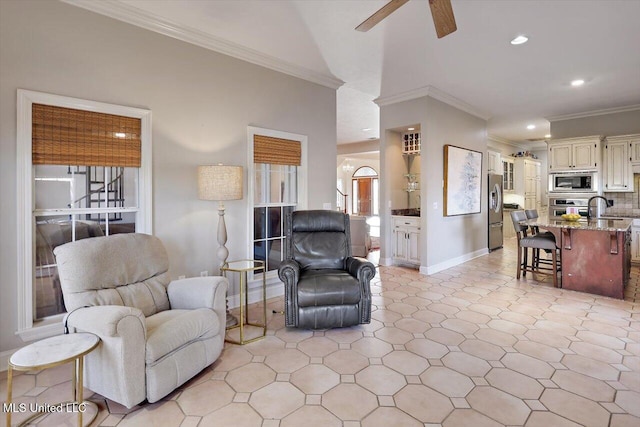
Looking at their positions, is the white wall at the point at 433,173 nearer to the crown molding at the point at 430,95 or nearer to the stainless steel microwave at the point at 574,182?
the crown molding at the point at 430,95

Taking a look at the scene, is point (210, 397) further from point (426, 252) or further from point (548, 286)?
point (548, 286)

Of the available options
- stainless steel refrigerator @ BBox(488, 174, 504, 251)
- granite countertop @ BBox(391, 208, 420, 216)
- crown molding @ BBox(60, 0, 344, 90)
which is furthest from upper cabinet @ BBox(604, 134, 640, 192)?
crown molding @ BBox(60, 0, 344, 90)

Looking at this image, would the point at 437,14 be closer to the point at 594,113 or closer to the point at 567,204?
the point at 594,113

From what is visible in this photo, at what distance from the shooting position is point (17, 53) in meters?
2.45

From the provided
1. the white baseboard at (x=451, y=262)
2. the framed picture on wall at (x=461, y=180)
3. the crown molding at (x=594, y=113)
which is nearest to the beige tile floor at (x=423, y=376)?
the white baseboard at (x=451, y=262)

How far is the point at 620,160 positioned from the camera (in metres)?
5.94

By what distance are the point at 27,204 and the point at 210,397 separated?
2.06 m

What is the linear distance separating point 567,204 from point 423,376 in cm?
628

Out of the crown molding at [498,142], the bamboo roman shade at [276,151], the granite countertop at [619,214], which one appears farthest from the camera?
the crown molding at [498,142]

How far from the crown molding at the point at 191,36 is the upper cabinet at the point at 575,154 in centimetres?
506

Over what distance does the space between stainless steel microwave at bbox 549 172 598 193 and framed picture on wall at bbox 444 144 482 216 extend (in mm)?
1662

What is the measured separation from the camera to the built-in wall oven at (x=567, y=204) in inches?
251

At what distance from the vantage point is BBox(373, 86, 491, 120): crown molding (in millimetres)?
5070

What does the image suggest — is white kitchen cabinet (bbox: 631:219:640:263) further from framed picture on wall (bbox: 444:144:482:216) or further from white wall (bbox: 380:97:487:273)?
framed picture on wall (bbox: 444:144:482:216)
